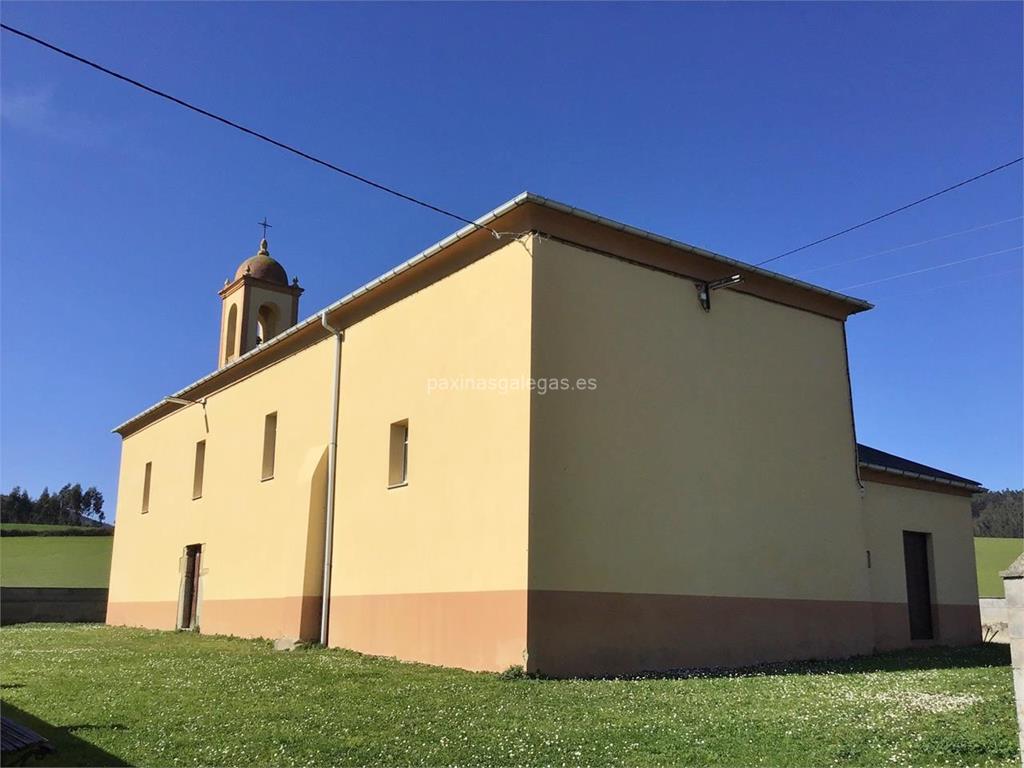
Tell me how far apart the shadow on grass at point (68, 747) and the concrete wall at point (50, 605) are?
68.4ft

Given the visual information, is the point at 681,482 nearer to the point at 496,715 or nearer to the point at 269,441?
the point at 496,715

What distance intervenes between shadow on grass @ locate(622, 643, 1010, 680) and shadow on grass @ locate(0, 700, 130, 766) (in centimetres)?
692

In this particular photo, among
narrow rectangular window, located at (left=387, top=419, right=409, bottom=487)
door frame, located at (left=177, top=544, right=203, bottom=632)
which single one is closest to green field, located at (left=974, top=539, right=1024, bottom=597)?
narrow rectangular window, located at (left=387, top=419, right=409, bottom=487)

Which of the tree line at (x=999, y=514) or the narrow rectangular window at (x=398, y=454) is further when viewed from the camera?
the tree line at (x=999, y=514)

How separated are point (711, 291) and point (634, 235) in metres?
1.88

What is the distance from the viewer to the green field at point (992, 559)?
33.6 meters

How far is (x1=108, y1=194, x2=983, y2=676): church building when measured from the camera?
12.3m

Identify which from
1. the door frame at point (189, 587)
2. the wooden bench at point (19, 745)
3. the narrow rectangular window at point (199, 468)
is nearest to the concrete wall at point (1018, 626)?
the wooden bench at point (19, 745)

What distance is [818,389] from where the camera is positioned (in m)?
16.1

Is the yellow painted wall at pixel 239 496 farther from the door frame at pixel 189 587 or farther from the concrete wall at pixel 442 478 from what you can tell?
the concrete wall at pixel 442 478

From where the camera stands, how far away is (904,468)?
60.6ft

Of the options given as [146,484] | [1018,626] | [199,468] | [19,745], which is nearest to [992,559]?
[199,468]

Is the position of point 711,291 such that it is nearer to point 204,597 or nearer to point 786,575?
point 786,575

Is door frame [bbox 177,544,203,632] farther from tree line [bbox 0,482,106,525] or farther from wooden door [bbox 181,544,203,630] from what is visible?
tree line [bbox 0,482,106,525]
